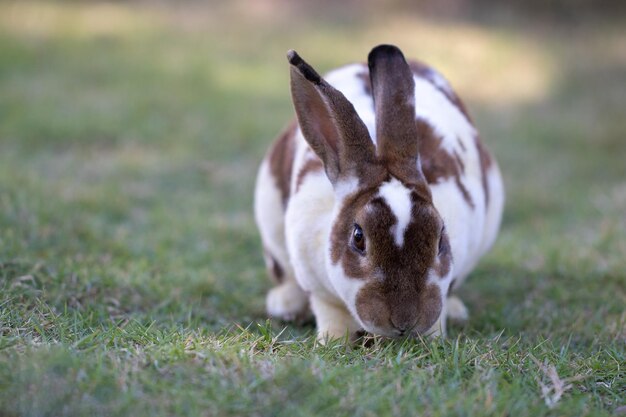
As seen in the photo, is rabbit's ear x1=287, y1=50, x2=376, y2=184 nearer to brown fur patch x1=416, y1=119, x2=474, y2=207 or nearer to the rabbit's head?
the rabbit's head

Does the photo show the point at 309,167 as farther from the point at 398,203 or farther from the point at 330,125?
the point at 398,203

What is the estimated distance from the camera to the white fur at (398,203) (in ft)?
10.8

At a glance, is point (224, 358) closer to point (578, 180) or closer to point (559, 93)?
point (578, 180)

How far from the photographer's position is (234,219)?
630 centimetres

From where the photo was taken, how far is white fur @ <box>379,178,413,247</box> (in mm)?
3307

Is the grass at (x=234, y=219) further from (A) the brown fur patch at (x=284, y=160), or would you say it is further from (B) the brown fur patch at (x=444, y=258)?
(A) the brown fur patch at (x=284, y=160)

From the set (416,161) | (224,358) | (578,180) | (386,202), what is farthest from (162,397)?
(578,180)

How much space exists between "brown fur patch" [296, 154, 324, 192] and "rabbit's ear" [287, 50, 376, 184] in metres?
0.27

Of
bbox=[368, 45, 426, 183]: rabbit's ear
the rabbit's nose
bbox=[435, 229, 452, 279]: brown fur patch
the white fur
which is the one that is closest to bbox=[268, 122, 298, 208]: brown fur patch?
bbox=[368, 45, 426, 183]: rabbit's ear

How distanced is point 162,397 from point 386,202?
1201 mm

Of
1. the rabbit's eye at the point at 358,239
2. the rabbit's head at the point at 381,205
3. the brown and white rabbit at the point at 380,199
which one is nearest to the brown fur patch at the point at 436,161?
the brown and white rabbit at the point at 380,199

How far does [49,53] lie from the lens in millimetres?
10031

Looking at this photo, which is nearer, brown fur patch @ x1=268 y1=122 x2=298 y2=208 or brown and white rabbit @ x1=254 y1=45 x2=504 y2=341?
brown and white rabbit @ x1=254 y1=45 x2=504 y2=341

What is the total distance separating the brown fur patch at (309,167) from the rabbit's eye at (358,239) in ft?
2.06
